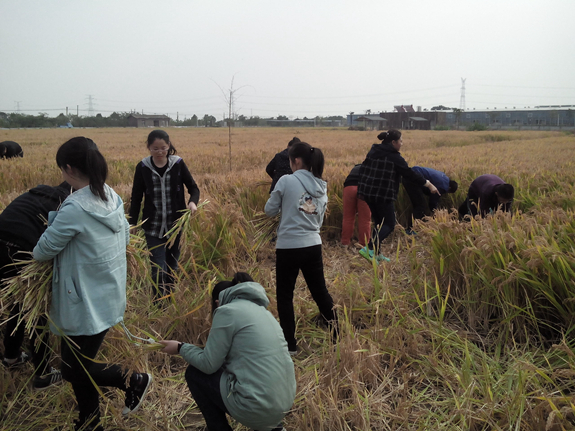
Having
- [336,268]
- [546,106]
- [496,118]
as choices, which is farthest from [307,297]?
[546,106]

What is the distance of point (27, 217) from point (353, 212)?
3.83 m

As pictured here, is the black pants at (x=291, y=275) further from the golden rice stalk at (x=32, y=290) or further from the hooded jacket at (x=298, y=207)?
the golden rice stalk at (x=32, y=290)

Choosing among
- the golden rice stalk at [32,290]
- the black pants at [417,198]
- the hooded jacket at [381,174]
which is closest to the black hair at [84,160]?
the golden rice stalk at [32,290]

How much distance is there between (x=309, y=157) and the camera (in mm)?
2957

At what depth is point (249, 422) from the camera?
6.17ft

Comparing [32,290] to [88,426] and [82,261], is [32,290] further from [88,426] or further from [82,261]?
[88,426]

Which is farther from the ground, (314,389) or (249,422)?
(249,422)

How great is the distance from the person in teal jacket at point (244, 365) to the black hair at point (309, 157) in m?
1.20

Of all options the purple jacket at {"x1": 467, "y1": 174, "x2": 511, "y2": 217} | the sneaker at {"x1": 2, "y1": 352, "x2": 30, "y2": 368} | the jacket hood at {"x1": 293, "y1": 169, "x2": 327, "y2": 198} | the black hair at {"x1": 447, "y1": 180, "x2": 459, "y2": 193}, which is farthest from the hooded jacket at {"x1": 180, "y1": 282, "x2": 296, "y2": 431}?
the black hair at {"x1": 447, "y1": 180, "x2": 459, "y2": 193}

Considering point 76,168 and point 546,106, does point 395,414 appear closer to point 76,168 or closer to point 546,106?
point 76,168

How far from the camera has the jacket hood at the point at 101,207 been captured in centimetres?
201

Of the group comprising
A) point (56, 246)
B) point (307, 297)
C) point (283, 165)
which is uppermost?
point (283, 165)

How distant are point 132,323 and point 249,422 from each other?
1.47 m

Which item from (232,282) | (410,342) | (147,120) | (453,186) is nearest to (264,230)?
(410,342)
